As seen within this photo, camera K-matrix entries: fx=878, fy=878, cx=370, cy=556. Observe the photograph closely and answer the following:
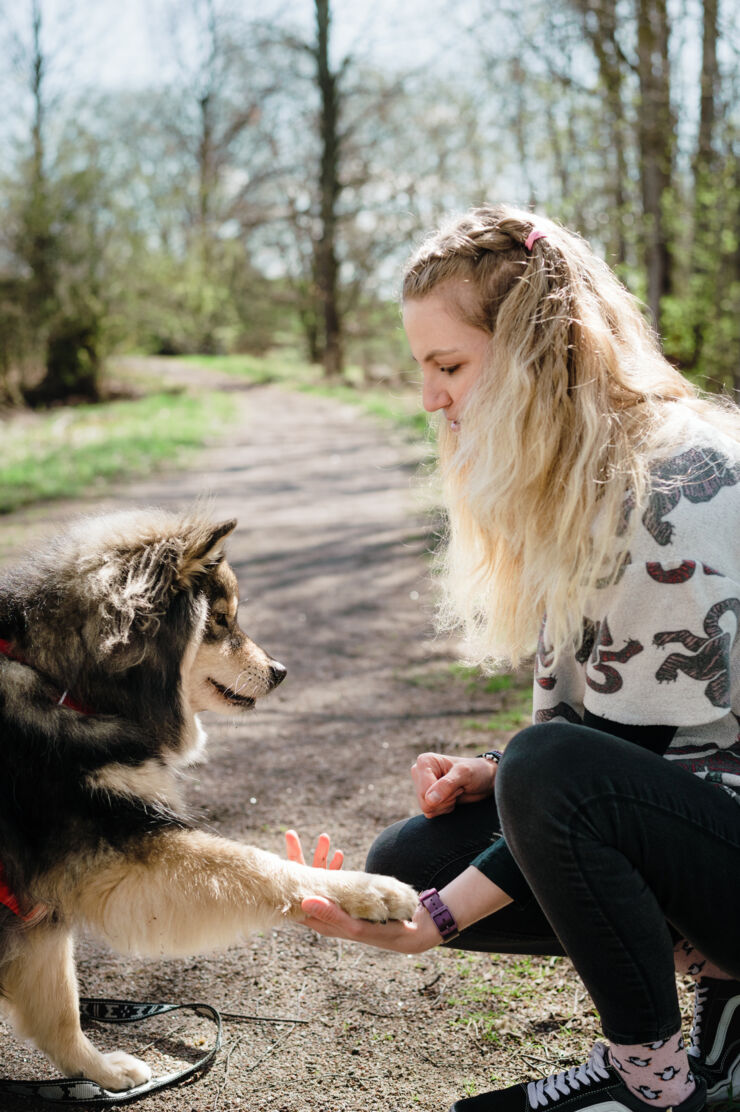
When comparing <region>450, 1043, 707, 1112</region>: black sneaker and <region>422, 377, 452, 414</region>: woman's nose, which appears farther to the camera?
<region>422, 377, 452, 414</region>: woman's nose

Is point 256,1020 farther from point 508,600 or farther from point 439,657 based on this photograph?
point 439,657

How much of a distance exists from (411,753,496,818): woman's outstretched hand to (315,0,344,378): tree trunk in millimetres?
22152

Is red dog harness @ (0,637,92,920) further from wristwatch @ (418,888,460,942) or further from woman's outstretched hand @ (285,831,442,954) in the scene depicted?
wristwatch @ (418,888,460,942)

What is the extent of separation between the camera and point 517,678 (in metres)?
4.66

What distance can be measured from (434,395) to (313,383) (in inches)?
831

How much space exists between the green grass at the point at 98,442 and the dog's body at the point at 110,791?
716 cm

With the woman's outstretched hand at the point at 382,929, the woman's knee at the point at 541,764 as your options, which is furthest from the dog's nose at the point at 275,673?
the woman's knee at the point at 541,764

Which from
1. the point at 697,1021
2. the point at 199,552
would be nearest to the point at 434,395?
the point at 199,552

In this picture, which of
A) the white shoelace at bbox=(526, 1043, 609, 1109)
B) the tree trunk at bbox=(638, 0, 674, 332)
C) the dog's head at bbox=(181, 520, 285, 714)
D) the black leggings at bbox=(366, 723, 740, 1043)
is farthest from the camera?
the tree trunk at bbox=(638, 0, 674, 332)

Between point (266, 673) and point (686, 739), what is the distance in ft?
3.95

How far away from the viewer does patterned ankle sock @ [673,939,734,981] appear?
6.15 feet

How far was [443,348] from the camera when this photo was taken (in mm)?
1957

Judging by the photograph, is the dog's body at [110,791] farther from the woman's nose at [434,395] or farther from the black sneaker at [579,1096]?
the woman's nose at [434,395]

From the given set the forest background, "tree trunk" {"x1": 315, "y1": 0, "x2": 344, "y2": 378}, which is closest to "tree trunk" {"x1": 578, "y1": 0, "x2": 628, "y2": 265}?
the forest background
